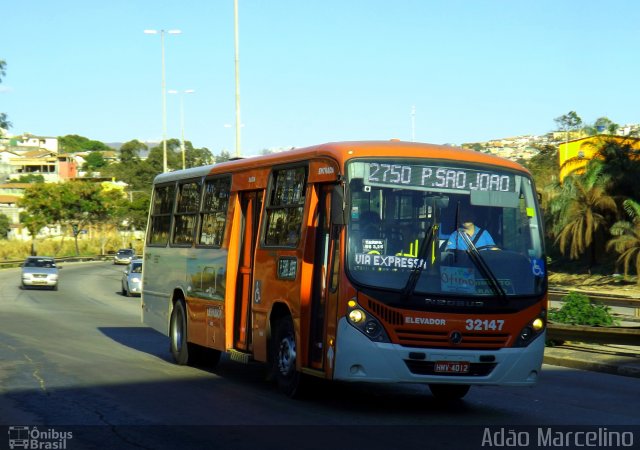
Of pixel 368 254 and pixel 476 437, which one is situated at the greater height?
pixel 368 254

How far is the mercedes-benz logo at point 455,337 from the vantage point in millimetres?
10633

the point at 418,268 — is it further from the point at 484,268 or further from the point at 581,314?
the point at 581,314

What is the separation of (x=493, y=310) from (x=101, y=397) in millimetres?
4655

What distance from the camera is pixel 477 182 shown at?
11.2 m

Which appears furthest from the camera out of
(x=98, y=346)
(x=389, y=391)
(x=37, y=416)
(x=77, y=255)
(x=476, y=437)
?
(x=77, y=255)

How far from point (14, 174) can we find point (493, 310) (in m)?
188

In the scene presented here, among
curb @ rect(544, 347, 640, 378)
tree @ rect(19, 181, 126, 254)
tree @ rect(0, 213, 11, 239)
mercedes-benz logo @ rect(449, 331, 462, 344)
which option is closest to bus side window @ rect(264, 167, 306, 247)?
mercedes-benz logo @ rect(449, 331, 462, 344)

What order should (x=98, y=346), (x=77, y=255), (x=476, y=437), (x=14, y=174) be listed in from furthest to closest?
(x=14, y=174), (x=77, y=255), (x=98, y=346), (x=476, y=437)

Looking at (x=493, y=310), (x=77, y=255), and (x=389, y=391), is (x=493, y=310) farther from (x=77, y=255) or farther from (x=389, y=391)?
(x=77, y=255)

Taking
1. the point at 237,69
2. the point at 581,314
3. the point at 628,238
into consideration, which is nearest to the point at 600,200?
the point at 628,238

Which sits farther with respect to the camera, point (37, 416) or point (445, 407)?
point (445, 407)

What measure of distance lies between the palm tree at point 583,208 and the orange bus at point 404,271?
37686 mm

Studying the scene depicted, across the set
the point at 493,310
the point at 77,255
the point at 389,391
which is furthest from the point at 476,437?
the point at 77,255

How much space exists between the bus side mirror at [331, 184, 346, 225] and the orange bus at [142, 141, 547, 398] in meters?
0.02
